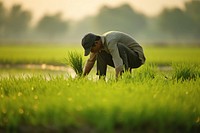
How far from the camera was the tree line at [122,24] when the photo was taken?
92375 mm

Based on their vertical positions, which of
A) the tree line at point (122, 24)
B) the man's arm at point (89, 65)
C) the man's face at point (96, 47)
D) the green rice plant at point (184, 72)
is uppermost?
the tree line at point (122, 24)

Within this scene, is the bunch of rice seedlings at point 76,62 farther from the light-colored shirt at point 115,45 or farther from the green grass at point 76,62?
the light-colored shirt at point 115,45

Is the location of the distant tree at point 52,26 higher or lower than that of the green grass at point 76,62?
higher

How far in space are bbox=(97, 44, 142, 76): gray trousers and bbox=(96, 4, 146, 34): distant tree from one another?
84.4 m

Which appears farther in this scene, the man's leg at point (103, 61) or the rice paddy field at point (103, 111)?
the man's leg at point (103, 61)

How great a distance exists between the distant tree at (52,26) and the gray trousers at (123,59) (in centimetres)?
9746

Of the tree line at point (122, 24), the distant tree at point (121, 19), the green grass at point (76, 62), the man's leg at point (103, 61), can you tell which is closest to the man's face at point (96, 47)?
the man's leg at point (103, 61)

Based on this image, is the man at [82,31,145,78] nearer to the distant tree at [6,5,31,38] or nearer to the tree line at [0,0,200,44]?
the tree line at [0,0,200,44]

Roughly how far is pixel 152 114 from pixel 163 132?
0.70 feet

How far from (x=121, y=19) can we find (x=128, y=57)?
293ft

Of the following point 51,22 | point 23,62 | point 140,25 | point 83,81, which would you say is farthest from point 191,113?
Result: point 51,22

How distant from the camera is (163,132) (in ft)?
17.6

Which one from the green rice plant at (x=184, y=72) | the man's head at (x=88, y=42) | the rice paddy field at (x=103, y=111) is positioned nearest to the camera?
the rice paddy field at (x=103, y=111)

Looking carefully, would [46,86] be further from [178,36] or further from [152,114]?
[178,36]
